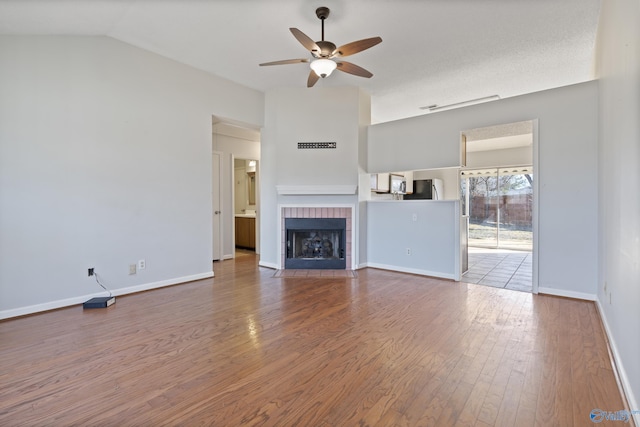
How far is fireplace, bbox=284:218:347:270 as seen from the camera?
4828 mm

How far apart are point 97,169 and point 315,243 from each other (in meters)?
3.19

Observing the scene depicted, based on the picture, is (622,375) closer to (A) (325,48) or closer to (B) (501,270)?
(A) (325,48)

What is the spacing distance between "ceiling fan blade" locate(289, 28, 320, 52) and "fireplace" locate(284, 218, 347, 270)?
8.71 feet

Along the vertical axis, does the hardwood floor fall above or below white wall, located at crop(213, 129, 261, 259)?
below

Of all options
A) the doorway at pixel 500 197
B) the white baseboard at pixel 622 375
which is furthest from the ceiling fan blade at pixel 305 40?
the doorway at pixel 500 197

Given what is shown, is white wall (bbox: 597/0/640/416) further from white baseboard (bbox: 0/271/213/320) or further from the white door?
the white door

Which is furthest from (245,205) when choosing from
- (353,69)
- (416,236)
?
(353,69)

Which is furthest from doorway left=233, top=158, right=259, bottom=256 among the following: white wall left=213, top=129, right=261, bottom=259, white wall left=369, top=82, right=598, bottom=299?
white wall left=369, top=82, right=598, bottom=299

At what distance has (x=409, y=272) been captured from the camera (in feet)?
15.1

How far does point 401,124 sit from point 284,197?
2.23 metres

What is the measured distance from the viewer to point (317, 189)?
4.69 metres

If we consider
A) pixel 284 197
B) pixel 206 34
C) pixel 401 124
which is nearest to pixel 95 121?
pixel 206 34

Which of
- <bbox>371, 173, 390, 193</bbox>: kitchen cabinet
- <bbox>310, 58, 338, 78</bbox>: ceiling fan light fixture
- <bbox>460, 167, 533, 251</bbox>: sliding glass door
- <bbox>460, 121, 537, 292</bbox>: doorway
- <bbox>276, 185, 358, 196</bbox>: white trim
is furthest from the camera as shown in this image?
<bbox>460, 167, 533, 251</bbox>: sliding glass door

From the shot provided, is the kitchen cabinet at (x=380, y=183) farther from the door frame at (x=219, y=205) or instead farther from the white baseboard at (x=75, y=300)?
the white baseboard at (x=75, y=300)
